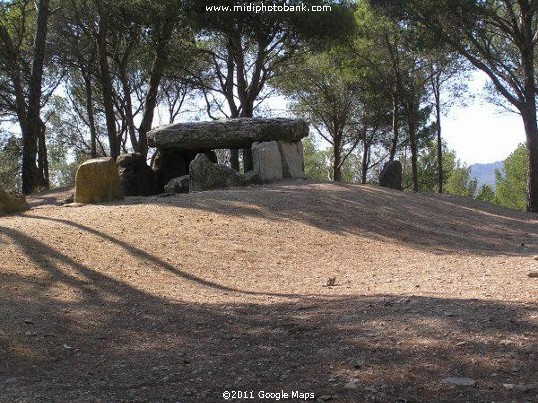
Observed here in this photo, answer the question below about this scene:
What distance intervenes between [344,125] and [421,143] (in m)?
5.14

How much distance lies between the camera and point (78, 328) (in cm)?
496

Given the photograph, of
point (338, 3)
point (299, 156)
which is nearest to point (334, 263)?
point (299, 156)

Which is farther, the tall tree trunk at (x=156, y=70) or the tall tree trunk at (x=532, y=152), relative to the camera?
the tall tree trunk at (x=156, y=70)

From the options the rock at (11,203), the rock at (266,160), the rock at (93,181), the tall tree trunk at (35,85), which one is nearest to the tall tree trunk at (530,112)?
the rock at (266,160)

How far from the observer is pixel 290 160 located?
15.8 metres

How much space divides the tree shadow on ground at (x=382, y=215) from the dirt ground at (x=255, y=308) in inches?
3.2

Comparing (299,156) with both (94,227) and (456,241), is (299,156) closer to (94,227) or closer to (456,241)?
(456,241)

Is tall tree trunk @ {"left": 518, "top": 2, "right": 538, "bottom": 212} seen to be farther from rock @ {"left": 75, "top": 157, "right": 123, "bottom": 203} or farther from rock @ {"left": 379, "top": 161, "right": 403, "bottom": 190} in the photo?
rock @ {"left": 75, "top": 157, "right": 123, "bottom": 203}

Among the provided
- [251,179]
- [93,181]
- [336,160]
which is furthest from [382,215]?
[336,160]

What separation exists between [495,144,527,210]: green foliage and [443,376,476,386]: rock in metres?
43.1

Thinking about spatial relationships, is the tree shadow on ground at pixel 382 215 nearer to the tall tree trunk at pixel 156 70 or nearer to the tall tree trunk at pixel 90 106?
the tall tree trunk at pixel 156 70

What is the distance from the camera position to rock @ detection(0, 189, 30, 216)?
10086 millimetres

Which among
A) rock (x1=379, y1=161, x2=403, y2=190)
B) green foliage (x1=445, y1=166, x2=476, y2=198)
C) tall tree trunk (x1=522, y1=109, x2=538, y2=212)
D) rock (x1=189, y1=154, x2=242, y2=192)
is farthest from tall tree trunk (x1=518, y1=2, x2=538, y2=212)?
green foliage (x1=445, y1=166, x2=476, y2=198)

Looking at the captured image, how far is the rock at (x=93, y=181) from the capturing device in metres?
11.6
